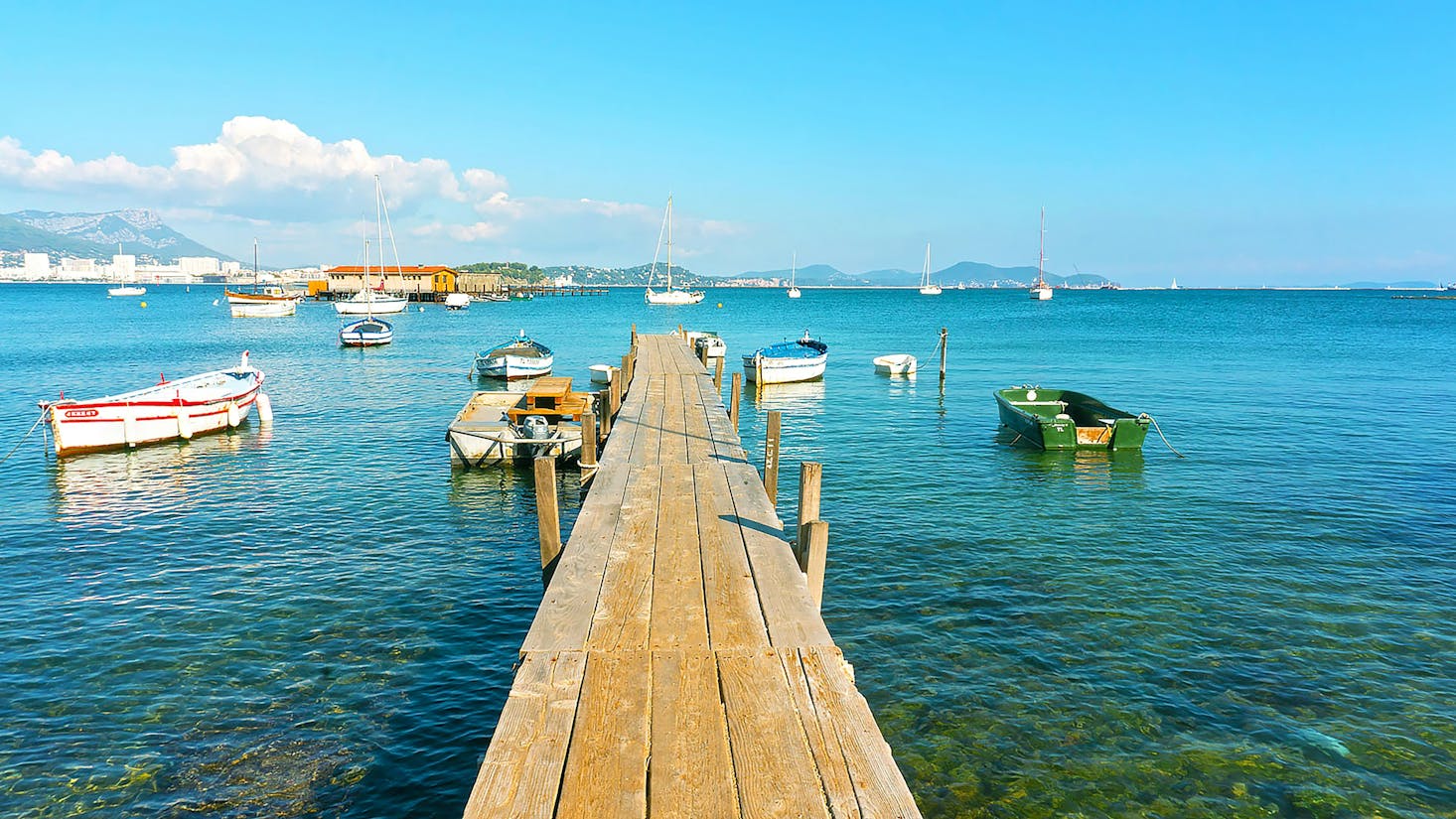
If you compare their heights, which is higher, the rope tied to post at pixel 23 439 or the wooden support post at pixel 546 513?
the wooden support post at pixel 546 513

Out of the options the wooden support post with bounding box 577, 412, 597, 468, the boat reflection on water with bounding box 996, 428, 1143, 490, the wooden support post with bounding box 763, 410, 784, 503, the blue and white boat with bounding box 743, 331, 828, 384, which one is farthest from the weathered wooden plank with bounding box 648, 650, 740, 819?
the blue and white boat with bounding box 743, 331, 828, 384

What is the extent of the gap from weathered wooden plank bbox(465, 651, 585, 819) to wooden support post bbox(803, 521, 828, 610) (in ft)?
10.1

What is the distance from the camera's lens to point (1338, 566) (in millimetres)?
14867

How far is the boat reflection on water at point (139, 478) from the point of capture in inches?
715

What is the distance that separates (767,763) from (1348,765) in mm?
7739

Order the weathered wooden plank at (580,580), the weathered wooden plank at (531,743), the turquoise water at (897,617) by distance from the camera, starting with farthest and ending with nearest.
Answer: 1. the turquoise water at (897,617)
2. the weathered wooden plank at (580,580)
3. the weathered wooden plank at (531,743)

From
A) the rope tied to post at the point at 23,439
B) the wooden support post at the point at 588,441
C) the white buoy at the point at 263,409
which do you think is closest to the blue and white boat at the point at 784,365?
the white buoy at the point at 263,409

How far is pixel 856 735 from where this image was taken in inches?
213

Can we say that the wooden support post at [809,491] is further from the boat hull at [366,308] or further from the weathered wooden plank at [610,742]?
the boat hull at [366,308]

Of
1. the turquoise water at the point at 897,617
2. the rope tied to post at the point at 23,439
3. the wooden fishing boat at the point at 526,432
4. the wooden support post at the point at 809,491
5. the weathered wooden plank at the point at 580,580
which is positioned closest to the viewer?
the weathered wooden plank at the point at 580,580

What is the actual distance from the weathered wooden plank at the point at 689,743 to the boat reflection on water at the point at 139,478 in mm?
16700

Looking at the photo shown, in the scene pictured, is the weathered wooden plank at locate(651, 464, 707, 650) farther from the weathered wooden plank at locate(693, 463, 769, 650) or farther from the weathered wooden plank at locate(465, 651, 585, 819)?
the weathered wooden plank at locate(465, 651, 585, 819)

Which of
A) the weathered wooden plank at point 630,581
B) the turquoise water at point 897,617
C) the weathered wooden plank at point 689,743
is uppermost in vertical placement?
the weathered wooden plank at point 630,581

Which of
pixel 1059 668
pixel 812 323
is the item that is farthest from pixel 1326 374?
pixel 812 323
